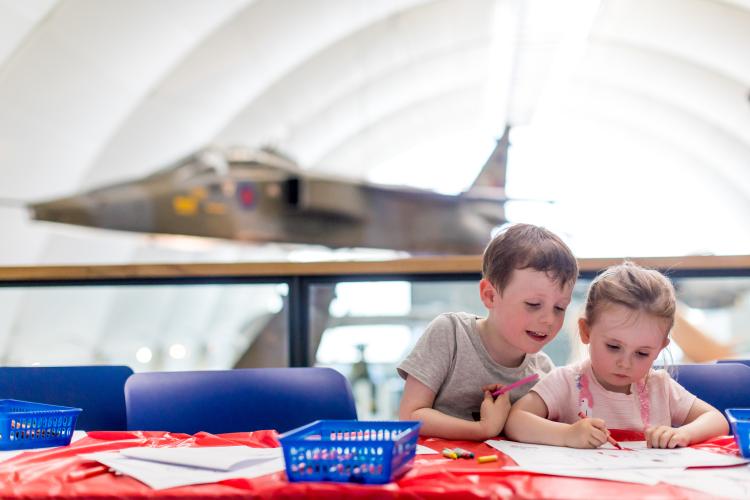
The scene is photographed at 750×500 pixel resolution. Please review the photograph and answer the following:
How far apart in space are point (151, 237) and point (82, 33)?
2393 millimetres

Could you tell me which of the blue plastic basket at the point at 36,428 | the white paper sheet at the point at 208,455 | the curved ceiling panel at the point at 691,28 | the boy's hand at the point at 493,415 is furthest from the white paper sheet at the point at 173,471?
the curved ceiling panel at the point at 691,28

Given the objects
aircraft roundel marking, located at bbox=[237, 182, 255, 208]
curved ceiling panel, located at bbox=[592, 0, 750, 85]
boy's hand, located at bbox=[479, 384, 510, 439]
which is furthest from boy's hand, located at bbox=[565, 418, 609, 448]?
curved ceiling panel, located at bbox=[592, 0, 750, 85]

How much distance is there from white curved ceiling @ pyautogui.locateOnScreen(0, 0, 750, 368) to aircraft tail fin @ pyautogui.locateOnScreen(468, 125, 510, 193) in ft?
1.03

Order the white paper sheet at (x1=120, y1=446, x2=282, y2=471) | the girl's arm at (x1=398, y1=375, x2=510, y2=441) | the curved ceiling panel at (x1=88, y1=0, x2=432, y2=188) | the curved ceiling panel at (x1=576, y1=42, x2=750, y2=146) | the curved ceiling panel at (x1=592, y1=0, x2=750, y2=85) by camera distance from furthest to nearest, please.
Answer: the curved ceiling panel at (x1=576, y1=42, x2=750, y2=146) → the curved ceiling panel at (x1=592, y1=0, x2=750, y2=85) → the curved ceiling panel at (x1=88, y1=0, x2=432, y2=188) → the girl's arm at (x1=398, y1=375, x2=510, y2=441) → the white paper sheet at (x1=120, y1=446, x2=282, y2=471)

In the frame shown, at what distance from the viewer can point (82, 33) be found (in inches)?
329

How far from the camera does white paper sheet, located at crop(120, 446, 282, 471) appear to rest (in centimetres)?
105

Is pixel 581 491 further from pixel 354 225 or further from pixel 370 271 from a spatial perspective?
pixel 354 225

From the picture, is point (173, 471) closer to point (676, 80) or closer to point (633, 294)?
point (633, 294)

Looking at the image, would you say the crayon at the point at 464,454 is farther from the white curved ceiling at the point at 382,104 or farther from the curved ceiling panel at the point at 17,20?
the curved ceiling panel at the point at 17,20

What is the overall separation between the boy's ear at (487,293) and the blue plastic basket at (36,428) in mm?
758

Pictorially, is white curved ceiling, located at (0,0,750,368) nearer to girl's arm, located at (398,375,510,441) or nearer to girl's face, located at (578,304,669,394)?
girl's arm, located at (398,375,510,441)

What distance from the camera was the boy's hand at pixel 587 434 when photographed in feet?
4.10

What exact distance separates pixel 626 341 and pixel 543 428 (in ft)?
0.78

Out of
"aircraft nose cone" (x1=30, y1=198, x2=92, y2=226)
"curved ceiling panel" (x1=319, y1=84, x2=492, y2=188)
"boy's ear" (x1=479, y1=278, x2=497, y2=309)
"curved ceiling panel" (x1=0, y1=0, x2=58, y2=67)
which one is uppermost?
"curved ceiling panel" (x1=319, y1=84, x2=492, y2=188)
